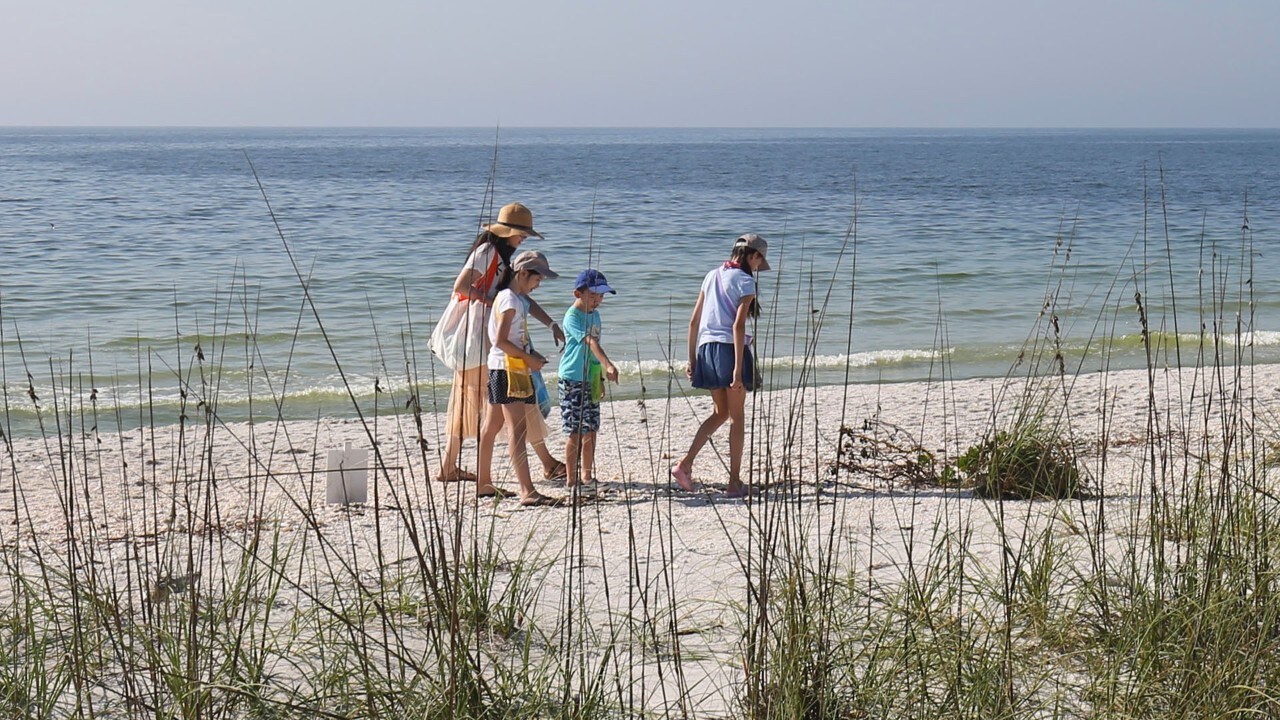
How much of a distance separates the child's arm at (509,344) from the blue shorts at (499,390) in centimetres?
15

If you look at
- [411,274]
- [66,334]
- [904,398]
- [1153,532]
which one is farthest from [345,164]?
[1153,532]

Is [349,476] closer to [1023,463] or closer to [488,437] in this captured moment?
[488,437]

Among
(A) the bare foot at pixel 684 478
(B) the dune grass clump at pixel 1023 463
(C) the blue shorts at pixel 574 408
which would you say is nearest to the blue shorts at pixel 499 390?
(C) the blue shorts at pixel 574 408

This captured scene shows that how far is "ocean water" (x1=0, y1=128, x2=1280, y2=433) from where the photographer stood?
32.9 feet

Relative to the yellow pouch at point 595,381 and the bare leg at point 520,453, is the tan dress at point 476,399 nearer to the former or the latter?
the bare leg at point 520,453

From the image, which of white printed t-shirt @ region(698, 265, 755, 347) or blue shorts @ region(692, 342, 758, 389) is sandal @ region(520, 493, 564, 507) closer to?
blue shorts @ region(692, 342, 758, 389)

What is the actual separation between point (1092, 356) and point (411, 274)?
1040cm

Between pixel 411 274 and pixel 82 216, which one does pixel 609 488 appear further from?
pixel 82 216

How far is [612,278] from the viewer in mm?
18750

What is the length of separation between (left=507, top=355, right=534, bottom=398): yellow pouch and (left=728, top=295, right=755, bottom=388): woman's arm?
111 centimetres

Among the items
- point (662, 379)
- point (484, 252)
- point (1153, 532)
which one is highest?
point (484, 252)

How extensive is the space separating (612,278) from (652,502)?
12.5 metres

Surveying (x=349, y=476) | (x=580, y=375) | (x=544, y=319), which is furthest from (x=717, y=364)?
(x=349, y=476)

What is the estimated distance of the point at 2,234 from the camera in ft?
80.7
